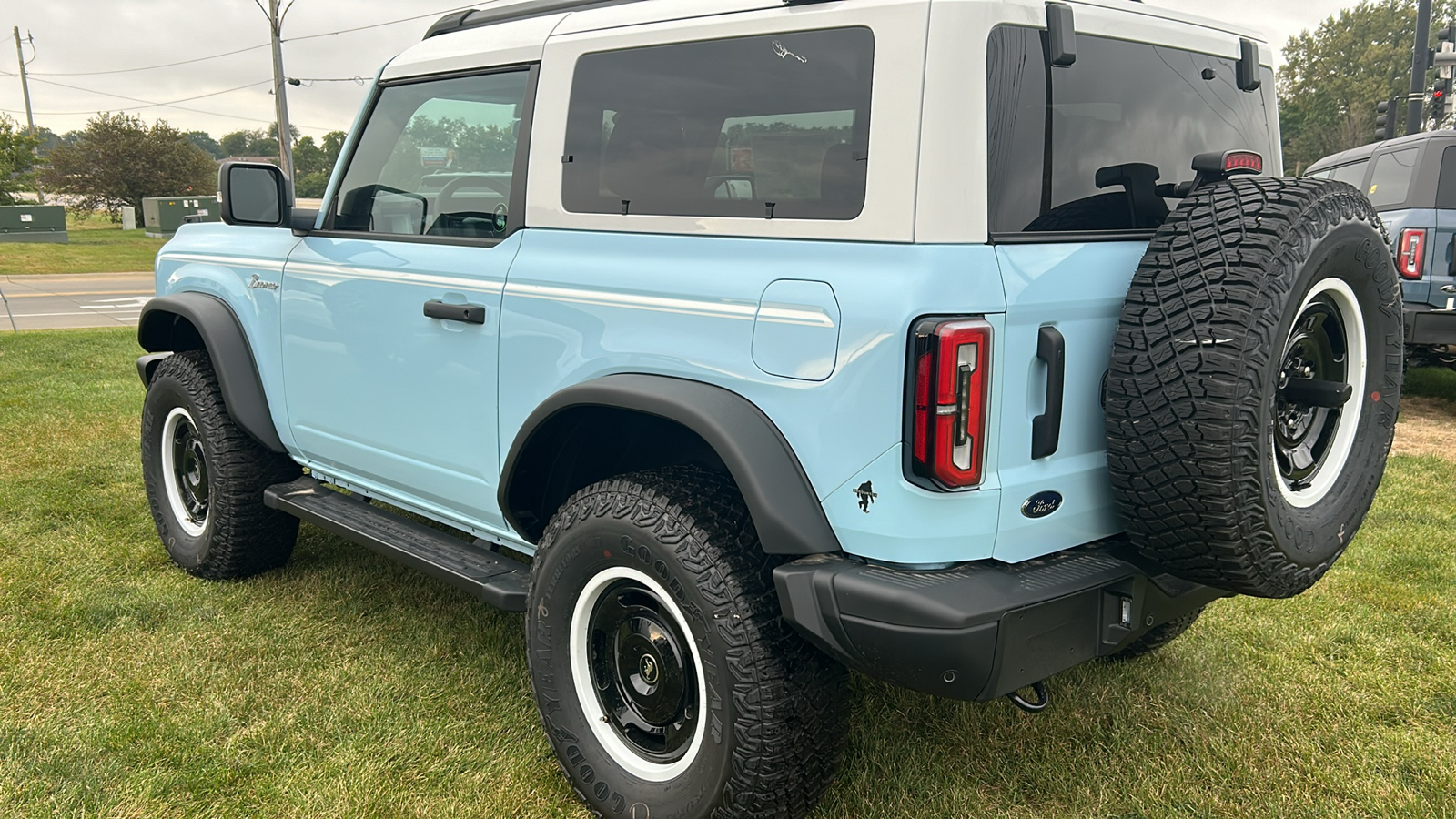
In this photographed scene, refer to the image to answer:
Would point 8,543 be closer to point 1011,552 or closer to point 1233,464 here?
point 1011,552

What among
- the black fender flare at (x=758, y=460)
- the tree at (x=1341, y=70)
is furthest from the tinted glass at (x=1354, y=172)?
the tree at (x=1341, y=70)

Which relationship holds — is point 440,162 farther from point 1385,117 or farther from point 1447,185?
point 1385,117

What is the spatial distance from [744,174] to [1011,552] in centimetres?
109

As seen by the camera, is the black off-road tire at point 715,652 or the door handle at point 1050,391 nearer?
the door handle at point 1050,391

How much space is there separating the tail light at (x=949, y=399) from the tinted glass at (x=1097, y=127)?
11.6 inches

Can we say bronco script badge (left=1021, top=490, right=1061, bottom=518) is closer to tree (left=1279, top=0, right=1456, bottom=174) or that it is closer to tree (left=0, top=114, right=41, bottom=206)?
tree (left=0, top=114, right=41, bottom=206)

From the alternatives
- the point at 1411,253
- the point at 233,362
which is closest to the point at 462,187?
the point at 233,362

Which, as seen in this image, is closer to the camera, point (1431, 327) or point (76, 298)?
point (1431, 327)

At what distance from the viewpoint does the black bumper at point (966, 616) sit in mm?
2121

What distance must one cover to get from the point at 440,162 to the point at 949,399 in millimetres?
2105

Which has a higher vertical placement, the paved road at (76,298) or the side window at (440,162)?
the side window at (440,162)

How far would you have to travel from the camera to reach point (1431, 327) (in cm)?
738

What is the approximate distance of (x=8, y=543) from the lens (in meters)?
4.78

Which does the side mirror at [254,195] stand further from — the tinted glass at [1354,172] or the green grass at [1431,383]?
the green grass at [1431,383]
